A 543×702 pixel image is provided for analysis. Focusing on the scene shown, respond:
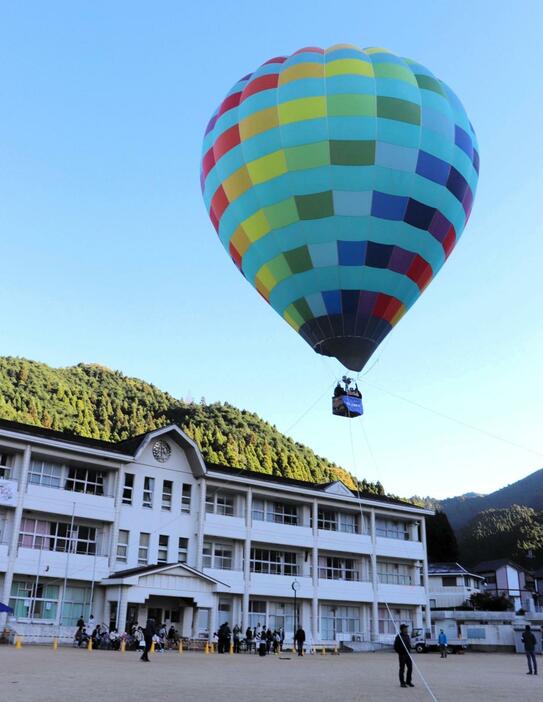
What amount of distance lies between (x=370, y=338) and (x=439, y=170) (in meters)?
5.52

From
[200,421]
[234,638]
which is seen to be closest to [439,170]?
[234,638]

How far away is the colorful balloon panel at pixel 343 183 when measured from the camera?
20.5m

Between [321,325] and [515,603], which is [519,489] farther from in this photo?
[321,325]

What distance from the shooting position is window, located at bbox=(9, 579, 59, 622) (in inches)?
1280

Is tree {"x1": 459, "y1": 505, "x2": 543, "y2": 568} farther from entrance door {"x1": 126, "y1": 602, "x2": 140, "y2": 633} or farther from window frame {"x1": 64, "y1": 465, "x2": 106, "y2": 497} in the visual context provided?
window frame {"x1": 64, "y1": 465, "x2": 106, "y2": 497}

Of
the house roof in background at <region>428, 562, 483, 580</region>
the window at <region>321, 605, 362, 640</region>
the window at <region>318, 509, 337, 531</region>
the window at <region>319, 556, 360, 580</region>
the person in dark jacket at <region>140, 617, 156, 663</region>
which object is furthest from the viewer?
the house roof in background at <region>428, 562, 483, 580</region>

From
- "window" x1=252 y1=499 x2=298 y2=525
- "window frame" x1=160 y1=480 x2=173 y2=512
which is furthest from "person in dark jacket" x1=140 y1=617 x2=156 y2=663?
"window" x1=252 y1=499 x2=298 y2=525

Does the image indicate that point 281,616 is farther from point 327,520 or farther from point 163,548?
point 163,548

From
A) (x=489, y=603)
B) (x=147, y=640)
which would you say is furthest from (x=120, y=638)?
(x=489, y=603)

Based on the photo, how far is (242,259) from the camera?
2334 cm

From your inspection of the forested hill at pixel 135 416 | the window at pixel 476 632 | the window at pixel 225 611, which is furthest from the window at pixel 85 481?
the forested hill at pixel 135 416

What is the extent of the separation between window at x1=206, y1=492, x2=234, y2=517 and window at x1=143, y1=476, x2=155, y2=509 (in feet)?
13.6

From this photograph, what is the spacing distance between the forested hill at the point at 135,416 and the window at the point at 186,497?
147 ft

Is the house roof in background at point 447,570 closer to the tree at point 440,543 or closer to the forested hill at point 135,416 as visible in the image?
the tree at point 440,543
